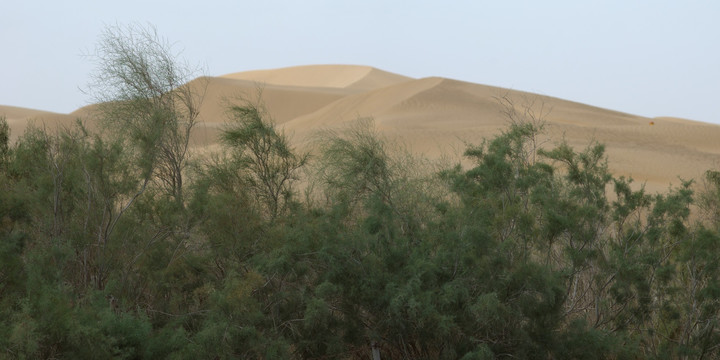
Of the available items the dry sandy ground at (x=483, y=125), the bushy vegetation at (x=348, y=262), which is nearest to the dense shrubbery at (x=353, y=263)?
the bushy vegetation at (x=348, y=262)

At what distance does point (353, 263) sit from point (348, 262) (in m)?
0.06

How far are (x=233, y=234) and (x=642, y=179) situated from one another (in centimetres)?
2496

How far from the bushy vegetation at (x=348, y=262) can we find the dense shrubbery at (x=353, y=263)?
26mm

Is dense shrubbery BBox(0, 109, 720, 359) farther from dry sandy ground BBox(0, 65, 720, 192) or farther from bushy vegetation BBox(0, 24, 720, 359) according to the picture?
dry sandy ground BBox(0, 65, 720, 192)

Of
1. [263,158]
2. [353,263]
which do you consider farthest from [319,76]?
[353,263]

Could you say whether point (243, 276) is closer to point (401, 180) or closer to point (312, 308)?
point (312, 308)

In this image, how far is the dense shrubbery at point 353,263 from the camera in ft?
27.6

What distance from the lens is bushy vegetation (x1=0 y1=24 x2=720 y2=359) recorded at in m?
8.41

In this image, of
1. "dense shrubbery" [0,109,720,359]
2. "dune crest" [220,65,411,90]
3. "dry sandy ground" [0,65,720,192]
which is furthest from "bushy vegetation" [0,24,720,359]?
"dune crest" [220,65,411,90]

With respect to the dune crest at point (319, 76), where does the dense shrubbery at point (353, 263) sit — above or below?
below

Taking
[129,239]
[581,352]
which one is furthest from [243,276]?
[581,352]

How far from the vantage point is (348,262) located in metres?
9.09

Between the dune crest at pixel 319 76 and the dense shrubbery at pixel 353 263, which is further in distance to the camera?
the dune crest at pixel 319 76

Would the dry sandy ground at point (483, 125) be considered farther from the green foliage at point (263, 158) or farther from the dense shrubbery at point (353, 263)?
the dense shrubbery at point (353, 263)
